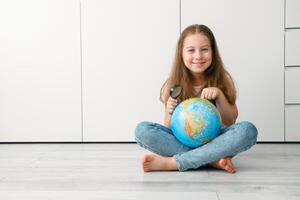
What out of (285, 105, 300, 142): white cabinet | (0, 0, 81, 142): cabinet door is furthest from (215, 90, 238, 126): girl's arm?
(0, 0, 81, 142): cabinet door

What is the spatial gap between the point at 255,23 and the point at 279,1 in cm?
19

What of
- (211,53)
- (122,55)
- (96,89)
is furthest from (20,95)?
(211,53)

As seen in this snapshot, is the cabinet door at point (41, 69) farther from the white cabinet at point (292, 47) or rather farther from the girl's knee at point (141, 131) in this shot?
the white cabinet at point (292, 47)

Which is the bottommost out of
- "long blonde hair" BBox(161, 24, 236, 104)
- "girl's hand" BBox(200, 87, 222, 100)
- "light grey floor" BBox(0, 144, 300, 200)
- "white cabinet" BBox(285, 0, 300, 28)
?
"light grey floor" BBox(0, 144, 300, 200)

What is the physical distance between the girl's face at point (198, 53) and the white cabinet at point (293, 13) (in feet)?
2.70

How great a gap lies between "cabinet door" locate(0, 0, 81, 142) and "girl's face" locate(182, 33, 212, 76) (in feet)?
3.01

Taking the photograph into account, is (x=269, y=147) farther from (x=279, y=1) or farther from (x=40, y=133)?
(x=40, y=133)

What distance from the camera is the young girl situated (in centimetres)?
168

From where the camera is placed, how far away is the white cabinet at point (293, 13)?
251cm

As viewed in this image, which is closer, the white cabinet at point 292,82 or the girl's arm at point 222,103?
the girl's arm at point 222,103

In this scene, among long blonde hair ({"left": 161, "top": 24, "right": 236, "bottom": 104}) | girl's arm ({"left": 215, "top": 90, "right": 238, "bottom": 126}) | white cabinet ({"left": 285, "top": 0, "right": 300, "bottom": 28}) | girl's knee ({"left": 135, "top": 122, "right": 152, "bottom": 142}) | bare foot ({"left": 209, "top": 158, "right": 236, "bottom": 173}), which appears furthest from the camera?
white cabinet ({"left": 285, "top": 0, "right": 300, "bottom": 28})

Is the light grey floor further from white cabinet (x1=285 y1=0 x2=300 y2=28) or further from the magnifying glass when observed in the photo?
white cabinet (x1=285 y1=0 x2=300 y2=28)

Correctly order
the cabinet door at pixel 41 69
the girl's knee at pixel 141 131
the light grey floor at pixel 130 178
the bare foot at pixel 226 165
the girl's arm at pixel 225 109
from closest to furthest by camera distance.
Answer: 1. the light grey floor at pixel 130 178
2. the bare foot at pixel 226 165
3. the girl's knee at pixel 141 131
4. the girl's arm at pixel 225 109
5. the cabinet door at pixel 41 69

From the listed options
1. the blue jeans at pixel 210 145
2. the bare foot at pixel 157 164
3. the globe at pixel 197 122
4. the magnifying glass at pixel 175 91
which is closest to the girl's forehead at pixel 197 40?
the magnifying glass at pixel 175 91
